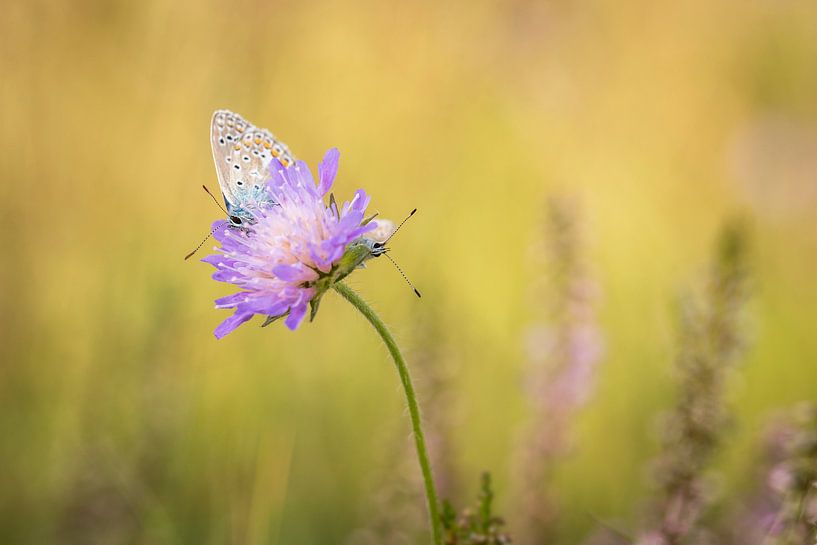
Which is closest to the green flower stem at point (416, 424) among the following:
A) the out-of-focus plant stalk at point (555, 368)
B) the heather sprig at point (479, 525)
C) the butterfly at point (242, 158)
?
the heather sprig at point (479, 525)

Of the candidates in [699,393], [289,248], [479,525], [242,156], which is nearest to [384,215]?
[242,156]

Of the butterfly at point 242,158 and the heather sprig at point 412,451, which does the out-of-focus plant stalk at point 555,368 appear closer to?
the heather sprig at point 412,451

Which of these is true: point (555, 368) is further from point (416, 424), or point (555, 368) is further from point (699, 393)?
point (416, 424)

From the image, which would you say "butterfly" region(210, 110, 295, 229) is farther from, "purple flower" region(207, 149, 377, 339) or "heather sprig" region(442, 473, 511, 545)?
"heather sprig" region(442, 473, 511, 545)

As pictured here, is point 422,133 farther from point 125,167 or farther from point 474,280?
point 125,167

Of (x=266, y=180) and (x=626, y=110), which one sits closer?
(x=266, y=180)

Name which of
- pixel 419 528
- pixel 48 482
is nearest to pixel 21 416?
pixel 48 482

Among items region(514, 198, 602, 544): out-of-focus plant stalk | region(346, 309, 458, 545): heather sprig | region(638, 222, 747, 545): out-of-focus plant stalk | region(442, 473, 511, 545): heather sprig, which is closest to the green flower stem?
region(442, 473, 511, 545): heather sprig
